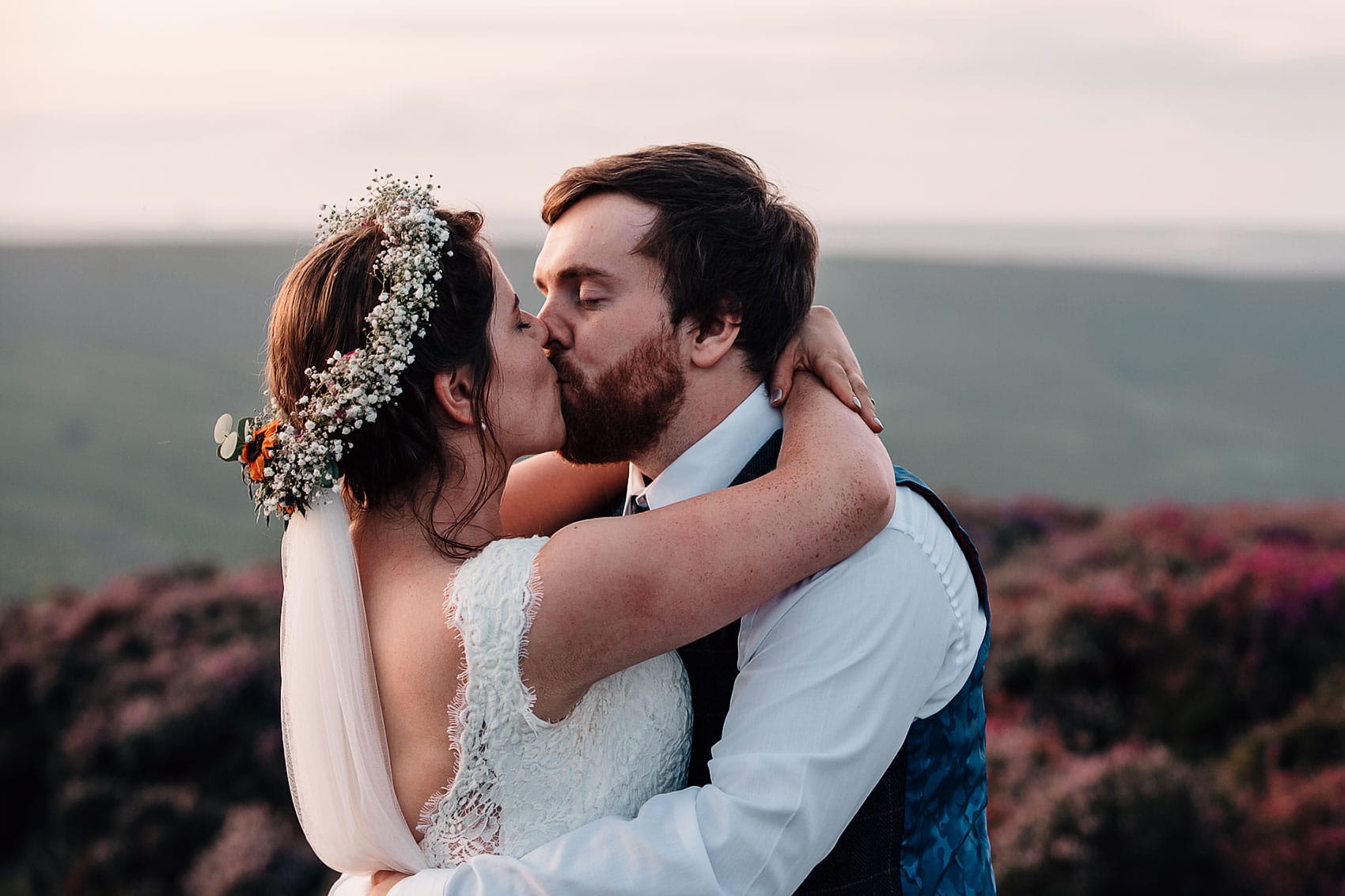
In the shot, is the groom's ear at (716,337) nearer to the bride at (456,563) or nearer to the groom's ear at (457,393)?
the bride at (456,563)

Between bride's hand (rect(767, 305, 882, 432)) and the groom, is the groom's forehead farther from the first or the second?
bride's hand (rect(767, 305, 882, 432))

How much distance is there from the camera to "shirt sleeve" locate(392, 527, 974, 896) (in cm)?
207

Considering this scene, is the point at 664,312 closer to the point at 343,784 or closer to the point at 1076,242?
the point at 343,784

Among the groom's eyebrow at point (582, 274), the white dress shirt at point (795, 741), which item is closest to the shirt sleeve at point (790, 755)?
the white dress shirt at point (795, 741)

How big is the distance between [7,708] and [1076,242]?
34206mm

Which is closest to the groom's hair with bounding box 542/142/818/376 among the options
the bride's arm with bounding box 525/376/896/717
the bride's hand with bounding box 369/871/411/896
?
the bride's arm with bounding box 525/376/896/717

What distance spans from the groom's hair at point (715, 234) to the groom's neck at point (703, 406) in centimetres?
8

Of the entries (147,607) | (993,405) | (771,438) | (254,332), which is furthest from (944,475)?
(771,438)

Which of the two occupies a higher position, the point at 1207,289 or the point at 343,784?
the point at 343,784

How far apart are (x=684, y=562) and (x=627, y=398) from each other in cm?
72

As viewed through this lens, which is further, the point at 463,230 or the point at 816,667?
the point at 463,230

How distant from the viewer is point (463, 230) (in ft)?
8.13

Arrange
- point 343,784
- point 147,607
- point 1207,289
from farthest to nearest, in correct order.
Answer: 1. point 1207,289
2. point 147,607
3. point 343,784

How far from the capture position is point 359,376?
2256 mm
